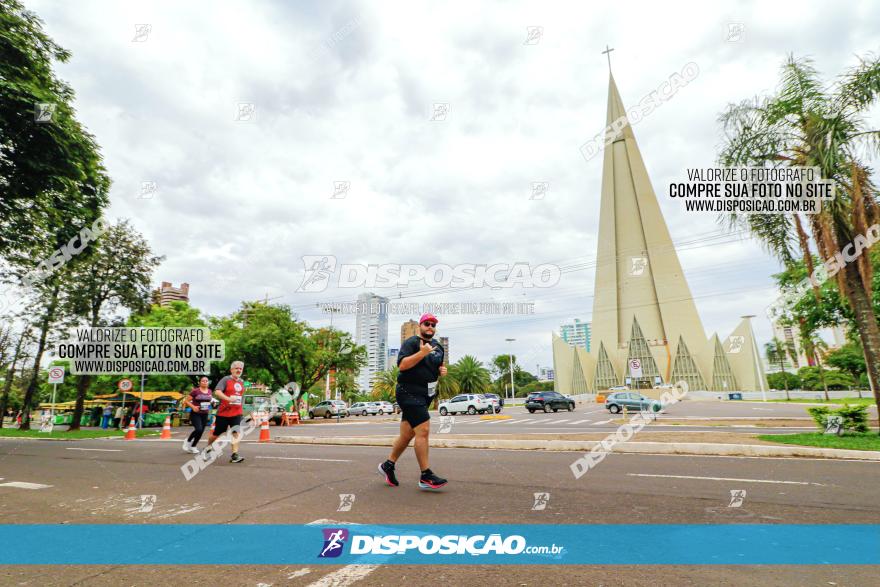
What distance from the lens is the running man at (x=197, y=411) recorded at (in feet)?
30.3

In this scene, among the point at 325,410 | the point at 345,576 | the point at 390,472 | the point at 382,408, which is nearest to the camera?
the point at 345,576

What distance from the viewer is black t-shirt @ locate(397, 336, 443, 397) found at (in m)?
4.95

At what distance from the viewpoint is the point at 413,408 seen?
495cm

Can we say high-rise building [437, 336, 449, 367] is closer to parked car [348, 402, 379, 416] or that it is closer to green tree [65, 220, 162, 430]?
parked car [348, 402, 379, 416]

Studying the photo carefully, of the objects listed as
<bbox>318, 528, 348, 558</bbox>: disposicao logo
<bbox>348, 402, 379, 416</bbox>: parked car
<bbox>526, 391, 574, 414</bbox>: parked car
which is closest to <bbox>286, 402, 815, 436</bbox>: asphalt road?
<bbox>526, 391, 574, 414</bbox>: parked car

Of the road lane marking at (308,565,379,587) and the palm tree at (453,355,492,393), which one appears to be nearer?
the road lane marking at (308,565,379,587)

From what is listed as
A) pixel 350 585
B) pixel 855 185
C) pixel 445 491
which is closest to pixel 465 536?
pixel 350 585

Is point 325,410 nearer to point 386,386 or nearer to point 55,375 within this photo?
point 386,386

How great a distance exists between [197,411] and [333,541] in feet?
24.8

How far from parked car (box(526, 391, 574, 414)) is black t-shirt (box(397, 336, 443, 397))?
31.7 meters

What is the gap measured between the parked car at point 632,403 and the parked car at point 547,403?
18.4 feet

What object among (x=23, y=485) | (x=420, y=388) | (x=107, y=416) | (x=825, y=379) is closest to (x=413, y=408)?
(x=420, y=388)

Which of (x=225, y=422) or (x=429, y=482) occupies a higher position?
(x=225, y=422)

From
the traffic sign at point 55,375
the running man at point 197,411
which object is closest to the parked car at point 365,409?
the traffic sign at point 55,375
